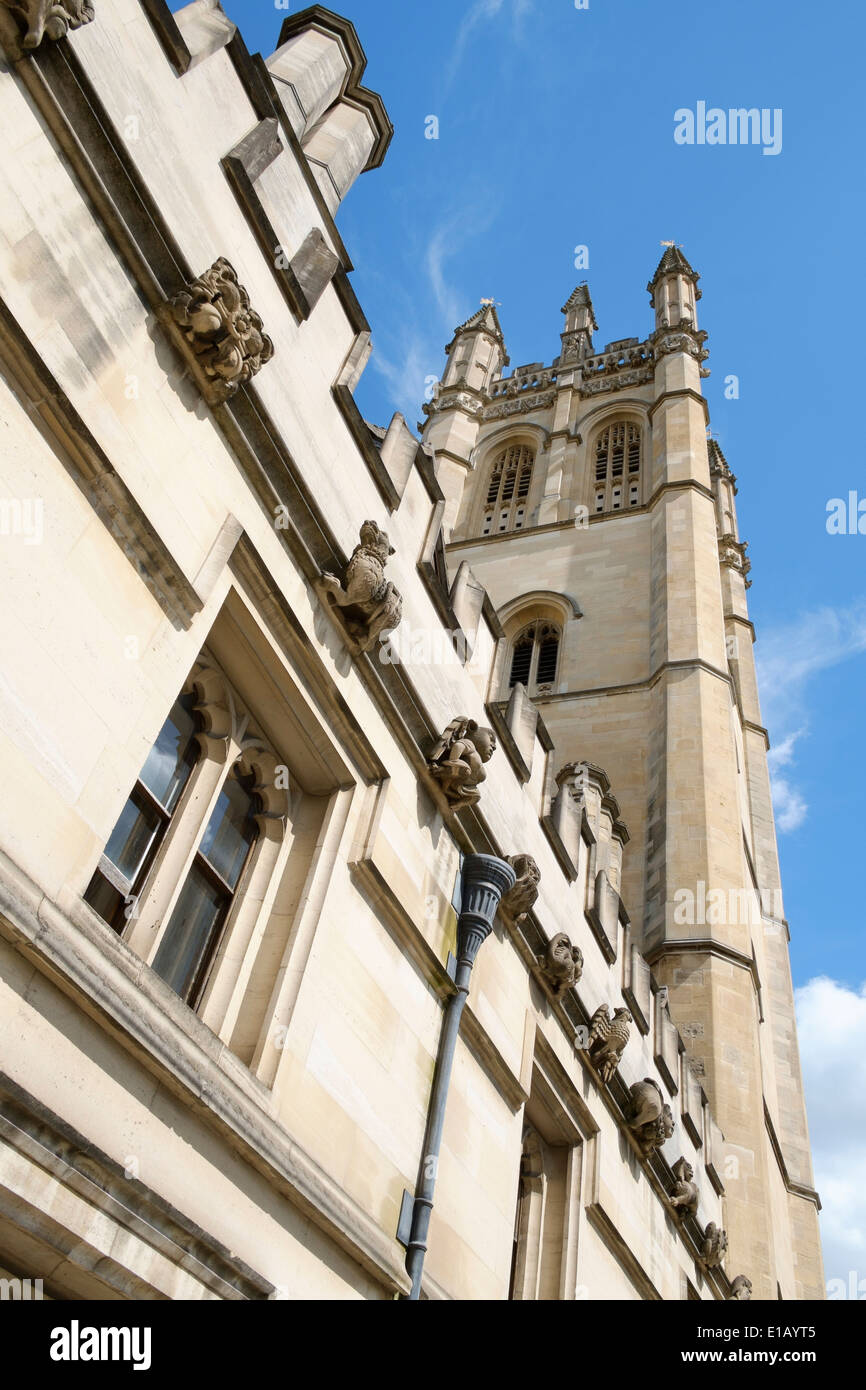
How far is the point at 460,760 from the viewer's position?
7.26m

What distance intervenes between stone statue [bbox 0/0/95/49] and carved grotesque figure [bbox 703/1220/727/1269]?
12.2m

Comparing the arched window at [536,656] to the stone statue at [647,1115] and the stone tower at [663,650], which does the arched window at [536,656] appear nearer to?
the stone tower at [663,650]

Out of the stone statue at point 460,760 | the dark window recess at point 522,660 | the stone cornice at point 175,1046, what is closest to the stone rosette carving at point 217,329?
the stone cornice at point 175,1046

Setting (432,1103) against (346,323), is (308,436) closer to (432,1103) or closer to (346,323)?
(346,323)

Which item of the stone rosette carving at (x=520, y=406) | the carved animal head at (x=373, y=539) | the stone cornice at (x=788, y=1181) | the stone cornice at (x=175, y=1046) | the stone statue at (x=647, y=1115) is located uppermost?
the stone rosette carving at (x=520, y=406)

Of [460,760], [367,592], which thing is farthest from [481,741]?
[367,592]

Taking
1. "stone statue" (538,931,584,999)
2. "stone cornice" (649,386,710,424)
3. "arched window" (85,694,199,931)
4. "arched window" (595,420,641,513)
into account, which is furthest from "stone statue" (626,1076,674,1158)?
"stone cornice" (649,386,710,424)

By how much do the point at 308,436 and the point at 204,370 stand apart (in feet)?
3.61

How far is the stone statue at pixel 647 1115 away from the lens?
33.7ft

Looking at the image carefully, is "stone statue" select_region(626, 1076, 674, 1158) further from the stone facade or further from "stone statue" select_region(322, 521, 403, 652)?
"stone statue" select_region(322, 521, 403, 652)

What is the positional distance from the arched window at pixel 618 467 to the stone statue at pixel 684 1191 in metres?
19.1

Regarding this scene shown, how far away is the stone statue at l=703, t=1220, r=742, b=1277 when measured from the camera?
481 inches

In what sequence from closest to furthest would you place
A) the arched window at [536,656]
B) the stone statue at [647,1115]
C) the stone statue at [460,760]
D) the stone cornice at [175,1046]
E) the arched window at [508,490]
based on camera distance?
the stone cornice at [175,1046]
the stone statue at [460,760]
the stone statue at [647,1115]
the arched window at [536,656]
the arched window at [508,490]
